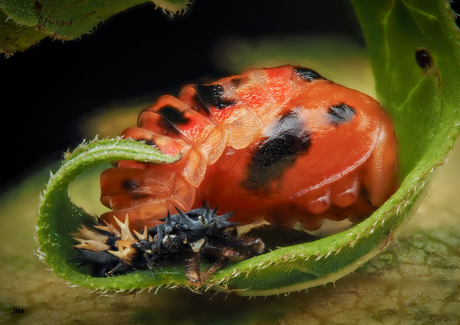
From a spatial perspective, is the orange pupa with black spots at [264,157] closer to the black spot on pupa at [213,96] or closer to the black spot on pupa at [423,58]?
the black spot on pupa at [213,96]

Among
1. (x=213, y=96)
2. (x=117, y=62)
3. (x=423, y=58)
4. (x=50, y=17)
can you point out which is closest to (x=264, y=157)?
(x=213, y=96)

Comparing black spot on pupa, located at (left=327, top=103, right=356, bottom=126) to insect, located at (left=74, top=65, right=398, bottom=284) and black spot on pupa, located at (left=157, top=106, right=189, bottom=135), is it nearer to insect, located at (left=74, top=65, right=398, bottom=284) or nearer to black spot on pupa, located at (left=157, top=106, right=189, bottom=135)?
insect, located at (left=74, top=65, right=398, bottom=284)

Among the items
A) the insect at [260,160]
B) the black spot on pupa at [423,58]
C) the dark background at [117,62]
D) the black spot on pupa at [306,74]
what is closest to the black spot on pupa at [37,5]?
the insect at [260,160]

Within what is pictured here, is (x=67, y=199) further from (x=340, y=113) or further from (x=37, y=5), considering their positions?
(x=340, y=113)

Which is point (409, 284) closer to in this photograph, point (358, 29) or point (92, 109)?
point (358, 29)

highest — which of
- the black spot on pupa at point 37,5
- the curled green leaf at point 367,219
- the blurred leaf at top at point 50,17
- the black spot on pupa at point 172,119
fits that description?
the black spot on pupa at point 37,5

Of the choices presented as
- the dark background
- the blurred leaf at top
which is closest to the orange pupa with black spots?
the blurred leaf at top

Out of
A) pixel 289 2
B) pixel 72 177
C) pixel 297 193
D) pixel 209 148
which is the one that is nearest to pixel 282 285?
pixel 297 193
